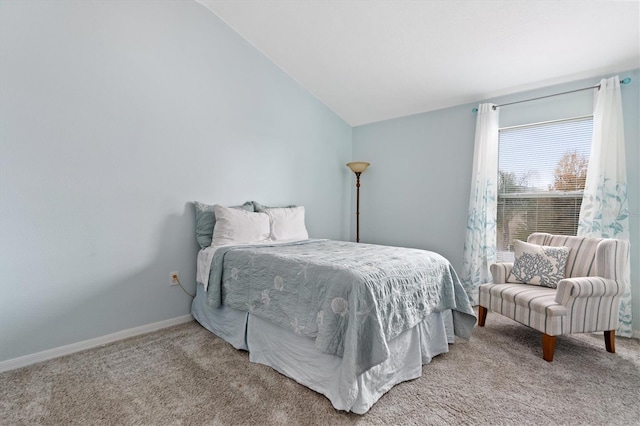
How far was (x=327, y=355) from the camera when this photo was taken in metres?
1.69

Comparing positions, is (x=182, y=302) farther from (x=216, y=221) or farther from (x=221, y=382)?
(x=221, y=382)

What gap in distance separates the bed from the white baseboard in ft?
0.96

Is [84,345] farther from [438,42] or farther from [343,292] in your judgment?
[438,42]

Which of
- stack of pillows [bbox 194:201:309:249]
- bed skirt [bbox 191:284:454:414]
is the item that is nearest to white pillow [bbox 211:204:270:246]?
stack of pillows [bbox 194:201:309:249]

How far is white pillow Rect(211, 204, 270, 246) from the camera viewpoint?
106 inches

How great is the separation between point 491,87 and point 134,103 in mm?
3328

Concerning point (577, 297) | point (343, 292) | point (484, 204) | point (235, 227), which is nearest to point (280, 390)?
point (343, 292)

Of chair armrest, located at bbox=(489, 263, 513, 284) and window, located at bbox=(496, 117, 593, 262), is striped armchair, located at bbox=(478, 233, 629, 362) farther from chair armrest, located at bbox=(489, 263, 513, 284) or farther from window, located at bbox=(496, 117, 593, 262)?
window, located at bbox=(496, 117, 593, 262)

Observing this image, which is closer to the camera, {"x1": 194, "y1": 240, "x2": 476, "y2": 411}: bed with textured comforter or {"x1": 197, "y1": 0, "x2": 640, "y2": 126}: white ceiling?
{"x1": 194, "y1": 240, "x2": 476, "y2": 411}: bed with textured comforter

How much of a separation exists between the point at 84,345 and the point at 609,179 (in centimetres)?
428

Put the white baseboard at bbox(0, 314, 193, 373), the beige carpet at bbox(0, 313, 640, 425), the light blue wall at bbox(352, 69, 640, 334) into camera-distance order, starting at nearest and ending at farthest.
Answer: the beige carpet at bbox(0, 313, 640, 425) < the white baseboard at bbox(0, 314, 193, 373) < the light blue wall at bbox(352, 69, 640, 334)

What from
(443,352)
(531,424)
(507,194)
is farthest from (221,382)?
(507,194)

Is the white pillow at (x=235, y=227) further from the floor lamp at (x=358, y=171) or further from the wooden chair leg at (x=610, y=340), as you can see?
the wooden chair leg at (x=610, y=340)

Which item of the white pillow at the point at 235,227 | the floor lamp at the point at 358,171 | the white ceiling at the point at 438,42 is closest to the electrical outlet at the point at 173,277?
the white pillow at the point at 235,227
